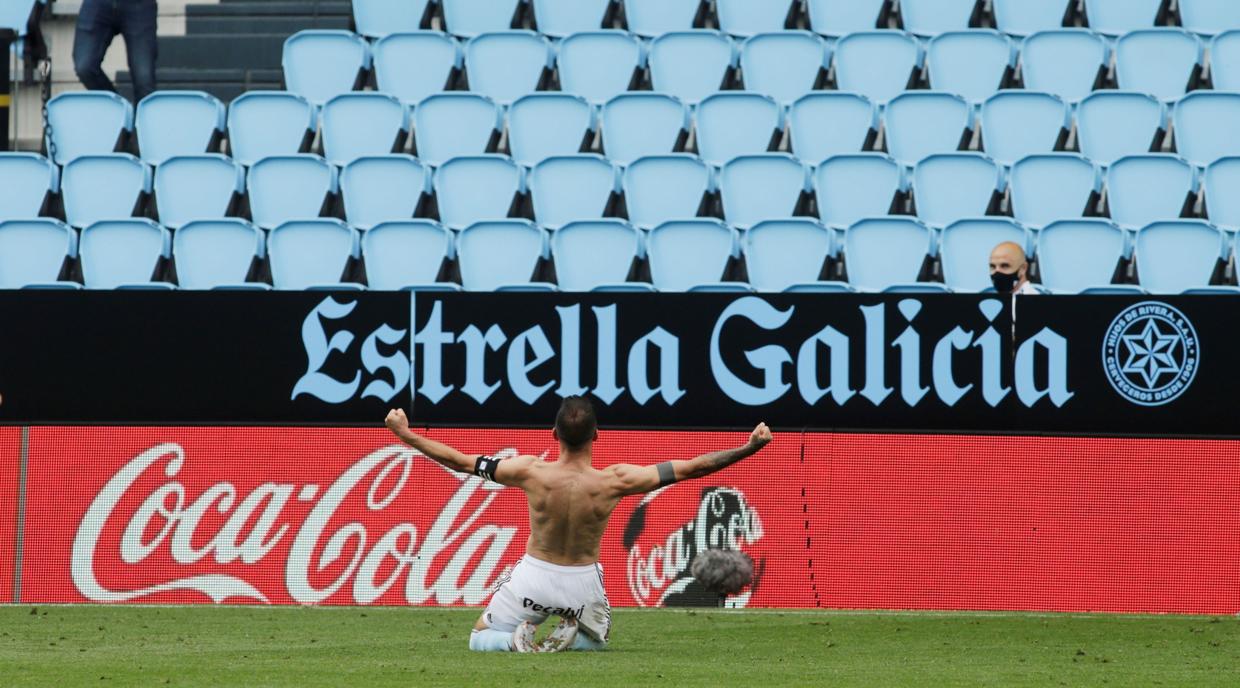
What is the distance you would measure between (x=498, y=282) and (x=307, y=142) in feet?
8.64

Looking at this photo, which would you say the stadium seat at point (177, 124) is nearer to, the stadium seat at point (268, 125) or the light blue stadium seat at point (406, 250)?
the stadium seat at point (268, 125)

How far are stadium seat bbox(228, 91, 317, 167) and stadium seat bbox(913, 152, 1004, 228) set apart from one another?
179 inches

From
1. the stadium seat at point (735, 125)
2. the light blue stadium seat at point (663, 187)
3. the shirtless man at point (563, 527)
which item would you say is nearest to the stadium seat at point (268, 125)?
the light blue stadium seat at point (663, 187)

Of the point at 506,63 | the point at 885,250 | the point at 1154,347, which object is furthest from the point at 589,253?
the point at 1154,347

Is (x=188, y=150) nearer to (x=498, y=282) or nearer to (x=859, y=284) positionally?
(x=498, y=282)

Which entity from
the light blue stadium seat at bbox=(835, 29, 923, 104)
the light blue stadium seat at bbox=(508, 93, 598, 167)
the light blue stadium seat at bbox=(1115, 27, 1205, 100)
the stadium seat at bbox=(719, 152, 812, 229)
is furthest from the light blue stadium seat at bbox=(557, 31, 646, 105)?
the light blue stadium seat at bbox=(1115, 27, 1205, 100)

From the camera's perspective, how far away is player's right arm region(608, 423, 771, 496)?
305 inches

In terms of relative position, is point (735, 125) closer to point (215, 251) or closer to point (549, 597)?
point (215, 251)

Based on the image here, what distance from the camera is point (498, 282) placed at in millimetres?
12711

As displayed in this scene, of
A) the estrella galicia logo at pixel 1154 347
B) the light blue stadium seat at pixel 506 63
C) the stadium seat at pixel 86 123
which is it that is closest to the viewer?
the estrella galicia logo at pixel 1154 347

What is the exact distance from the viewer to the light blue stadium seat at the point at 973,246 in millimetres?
12391

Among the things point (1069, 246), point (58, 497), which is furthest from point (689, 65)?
point (58, 497)

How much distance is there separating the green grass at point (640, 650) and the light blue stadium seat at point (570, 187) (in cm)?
396

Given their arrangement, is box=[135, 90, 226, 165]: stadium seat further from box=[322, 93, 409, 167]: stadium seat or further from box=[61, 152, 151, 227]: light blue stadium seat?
box=[322, 93, 409, 167]: stadium seat
